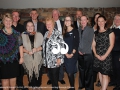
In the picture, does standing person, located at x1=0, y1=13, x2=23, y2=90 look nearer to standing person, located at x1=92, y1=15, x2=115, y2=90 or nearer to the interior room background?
standing person, located at x1=92, y1=15, x2=115, y2=90

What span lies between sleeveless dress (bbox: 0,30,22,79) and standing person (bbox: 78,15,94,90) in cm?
110

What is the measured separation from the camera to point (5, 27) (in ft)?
7.43

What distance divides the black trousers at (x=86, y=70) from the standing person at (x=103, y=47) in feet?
0.44

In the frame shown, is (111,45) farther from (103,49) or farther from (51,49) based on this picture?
(51,49)

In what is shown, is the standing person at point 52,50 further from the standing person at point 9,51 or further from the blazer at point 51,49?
the standing person at point 9,51

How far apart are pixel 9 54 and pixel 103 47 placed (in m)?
1.56

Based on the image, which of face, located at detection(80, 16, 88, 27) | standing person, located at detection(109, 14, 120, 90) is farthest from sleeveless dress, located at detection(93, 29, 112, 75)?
standing person, located at detection(109, 14, 120, 90)

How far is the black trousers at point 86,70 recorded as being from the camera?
2604mm

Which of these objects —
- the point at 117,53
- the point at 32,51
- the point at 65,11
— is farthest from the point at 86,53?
the point at 65,11

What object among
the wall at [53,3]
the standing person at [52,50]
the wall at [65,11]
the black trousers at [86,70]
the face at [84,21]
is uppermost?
the wall at [53,3]

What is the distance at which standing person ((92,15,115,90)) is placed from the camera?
7.82ft

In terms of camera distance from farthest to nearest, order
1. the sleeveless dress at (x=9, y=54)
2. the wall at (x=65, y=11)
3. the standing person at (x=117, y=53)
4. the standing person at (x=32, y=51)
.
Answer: the wall at (x=65, y=11)
the standing person at (x=117, y=53)
the standing person at (x=32, y=51)
the sleeveless dress at (x=9, y=54)

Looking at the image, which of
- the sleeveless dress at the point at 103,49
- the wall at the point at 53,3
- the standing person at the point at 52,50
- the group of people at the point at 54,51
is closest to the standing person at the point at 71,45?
the group of people at the point at 54,51

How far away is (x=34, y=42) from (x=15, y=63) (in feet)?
1.54
